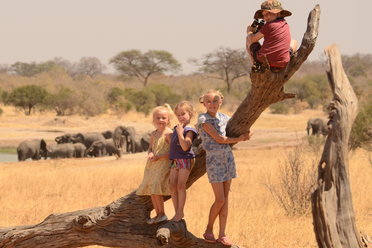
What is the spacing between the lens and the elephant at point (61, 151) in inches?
1017

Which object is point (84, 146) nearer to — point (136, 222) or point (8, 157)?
point (8, 157)

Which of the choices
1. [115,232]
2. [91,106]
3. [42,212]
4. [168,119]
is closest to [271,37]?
[168,119]

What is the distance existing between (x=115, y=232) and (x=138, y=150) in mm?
22596

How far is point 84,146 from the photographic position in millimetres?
26953

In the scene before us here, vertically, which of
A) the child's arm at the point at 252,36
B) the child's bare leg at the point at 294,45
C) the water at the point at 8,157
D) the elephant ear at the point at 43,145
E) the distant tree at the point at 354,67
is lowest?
the water at the point at 8,157

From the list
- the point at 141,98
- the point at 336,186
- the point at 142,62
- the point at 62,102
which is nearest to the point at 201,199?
the point at 336,186

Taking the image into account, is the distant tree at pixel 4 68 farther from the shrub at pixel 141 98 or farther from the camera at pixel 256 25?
the camera at pixel 256 25

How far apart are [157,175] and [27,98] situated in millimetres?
39151

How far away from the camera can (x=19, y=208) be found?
11.0 m

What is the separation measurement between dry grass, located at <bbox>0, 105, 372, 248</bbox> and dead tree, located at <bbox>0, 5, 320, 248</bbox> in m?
0.66

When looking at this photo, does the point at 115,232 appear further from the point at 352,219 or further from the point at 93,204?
the point at 93,204

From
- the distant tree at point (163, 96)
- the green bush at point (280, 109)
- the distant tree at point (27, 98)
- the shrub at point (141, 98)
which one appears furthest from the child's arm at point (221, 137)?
the distant tree at point (163, 96)

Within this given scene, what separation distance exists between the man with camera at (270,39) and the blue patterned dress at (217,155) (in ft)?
2.27

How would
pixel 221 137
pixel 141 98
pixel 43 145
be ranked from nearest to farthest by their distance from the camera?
1. pixel 221 137
2. pixel 43 145
3. pixel 141 98
